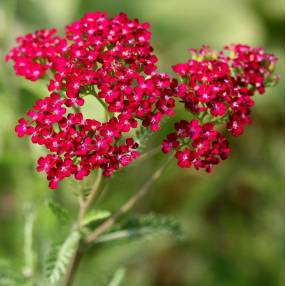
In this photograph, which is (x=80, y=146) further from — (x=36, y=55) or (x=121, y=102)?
(x=36, y=55)

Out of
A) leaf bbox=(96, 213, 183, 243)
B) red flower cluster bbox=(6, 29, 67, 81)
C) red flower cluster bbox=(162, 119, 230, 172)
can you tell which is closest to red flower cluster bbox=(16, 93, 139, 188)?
red flower cluster bbox=(162, 119, 230, 172)

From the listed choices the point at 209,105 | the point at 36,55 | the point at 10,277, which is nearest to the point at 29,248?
the point at 10,277

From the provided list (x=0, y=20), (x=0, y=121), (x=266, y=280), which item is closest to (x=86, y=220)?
(x=0, y=121)

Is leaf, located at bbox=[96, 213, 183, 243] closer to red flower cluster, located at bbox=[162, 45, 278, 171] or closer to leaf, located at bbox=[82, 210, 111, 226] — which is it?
leaf, located at bbox=[82, 210, 111, 226]

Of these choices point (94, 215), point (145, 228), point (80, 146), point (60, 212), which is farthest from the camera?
point (145, 228)

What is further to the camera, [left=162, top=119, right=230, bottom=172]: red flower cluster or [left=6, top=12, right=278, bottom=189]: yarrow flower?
[left=162, top=119, right=230, bottom=172]: red flower cluster
